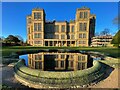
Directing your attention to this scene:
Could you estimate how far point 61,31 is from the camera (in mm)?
61344

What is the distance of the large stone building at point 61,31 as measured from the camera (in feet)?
193

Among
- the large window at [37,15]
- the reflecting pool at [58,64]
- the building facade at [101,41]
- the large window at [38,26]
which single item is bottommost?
the reflecting pool at [58,64]

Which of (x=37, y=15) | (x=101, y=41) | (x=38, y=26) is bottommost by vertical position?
(x=101, y=41)

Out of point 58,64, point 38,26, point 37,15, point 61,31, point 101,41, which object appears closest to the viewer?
point 58,64

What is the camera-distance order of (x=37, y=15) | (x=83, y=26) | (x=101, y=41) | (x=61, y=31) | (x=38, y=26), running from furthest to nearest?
(x=101, y=41)
(x=61, y=31)
(x=37, y=15)
(x=38, y=26)
(x=83, y=26)

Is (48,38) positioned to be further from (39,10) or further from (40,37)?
(39,10)

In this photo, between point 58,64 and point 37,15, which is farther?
point 37,15

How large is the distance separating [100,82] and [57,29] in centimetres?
5697

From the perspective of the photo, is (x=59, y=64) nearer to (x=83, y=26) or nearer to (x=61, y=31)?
(x=83, y=26)

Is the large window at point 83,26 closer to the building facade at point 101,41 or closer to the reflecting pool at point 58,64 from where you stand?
the building facade at point 101,41

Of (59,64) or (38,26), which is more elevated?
(38,26)

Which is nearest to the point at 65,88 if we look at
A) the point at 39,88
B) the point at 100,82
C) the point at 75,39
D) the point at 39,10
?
the point at 39,88

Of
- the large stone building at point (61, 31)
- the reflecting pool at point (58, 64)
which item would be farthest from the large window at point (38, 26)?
the reflecting pool at point (58, 64)

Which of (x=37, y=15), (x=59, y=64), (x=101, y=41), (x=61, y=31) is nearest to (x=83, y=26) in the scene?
(x=61, y=31)
